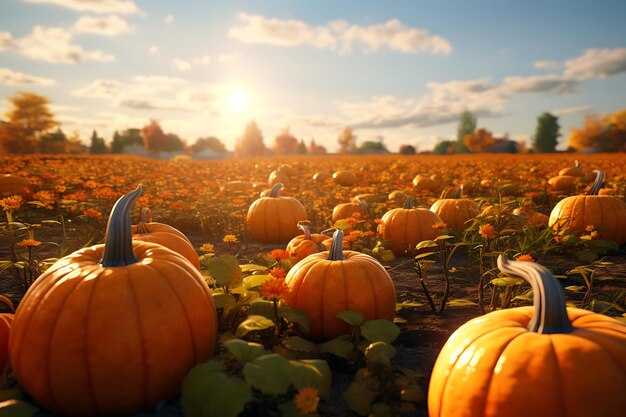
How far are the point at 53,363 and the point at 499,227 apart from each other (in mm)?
3133

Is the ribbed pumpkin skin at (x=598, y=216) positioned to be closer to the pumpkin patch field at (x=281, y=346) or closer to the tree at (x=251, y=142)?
the pumpkin patch field at (x=281, y=346)

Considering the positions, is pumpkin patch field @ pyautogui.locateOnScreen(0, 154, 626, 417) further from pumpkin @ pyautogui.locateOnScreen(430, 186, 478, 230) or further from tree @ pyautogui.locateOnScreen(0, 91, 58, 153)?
tree @ pyautogui.locateOnScreen(0, 91, 58, 153)

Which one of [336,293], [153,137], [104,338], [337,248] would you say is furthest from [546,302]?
[153,137]

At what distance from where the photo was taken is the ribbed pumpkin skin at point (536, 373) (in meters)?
1.75

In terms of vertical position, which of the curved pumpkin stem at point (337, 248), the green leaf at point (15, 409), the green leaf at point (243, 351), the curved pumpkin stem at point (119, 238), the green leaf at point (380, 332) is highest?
the curved pumpkin stem at point (119, 238)

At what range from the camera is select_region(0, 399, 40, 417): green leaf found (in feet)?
6.68

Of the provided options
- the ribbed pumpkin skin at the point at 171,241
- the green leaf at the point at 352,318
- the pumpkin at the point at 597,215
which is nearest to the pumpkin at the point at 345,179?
the pumpkin at the point at 597,215

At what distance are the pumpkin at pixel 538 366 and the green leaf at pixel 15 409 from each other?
179cm

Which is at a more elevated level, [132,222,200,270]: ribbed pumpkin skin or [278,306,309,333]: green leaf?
[132,222,200,270]: ribbed pumpkin skin

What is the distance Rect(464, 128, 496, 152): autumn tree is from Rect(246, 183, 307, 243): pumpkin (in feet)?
223

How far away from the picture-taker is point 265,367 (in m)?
1.97

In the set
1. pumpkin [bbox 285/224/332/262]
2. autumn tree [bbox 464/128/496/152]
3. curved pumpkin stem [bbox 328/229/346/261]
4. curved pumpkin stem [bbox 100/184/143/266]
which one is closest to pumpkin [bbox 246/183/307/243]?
pumpkin [bbox 285/224/332/262]

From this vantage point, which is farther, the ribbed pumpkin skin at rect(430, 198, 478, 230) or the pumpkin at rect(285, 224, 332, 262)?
the ribbed pumpkin skin at rect(430, 198, 478, 230)

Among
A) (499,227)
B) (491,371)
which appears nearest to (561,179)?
(499,227)
